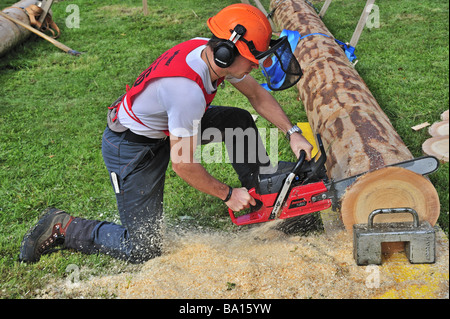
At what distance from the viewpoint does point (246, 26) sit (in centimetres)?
241

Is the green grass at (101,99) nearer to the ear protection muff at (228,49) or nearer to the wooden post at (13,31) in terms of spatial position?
the wooden post at (13,31)

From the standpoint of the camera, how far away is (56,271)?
299 cm

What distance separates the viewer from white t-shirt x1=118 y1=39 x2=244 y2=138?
240 cm

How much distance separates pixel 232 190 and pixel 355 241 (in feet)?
2.57

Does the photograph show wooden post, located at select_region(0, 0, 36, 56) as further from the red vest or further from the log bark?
the red vest

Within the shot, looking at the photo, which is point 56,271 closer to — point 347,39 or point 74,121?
point 74,121

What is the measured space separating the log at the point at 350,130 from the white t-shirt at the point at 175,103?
1031mm

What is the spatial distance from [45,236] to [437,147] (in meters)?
3.19

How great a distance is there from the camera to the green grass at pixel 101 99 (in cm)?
356

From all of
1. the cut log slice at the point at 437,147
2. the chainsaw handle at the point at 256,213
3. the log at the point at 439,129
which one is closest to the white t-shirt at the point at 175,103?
the chainsaw handle at the point at 256,213

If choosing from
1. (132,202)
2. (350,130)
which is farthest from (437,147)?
(132,202)
